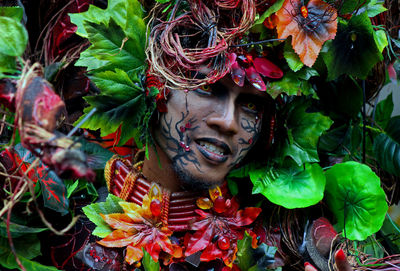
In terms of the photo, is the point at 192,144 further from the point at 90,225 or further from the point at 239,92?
the point at 90,225

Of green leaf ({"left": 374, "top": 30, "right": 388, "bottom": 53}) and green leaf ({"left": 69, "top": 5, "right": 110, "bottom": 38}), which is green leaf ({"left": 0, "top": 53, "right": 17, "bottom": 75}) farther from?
green leaf ({"left": 374, "top": 30, "right": 388, "bottom": 53})

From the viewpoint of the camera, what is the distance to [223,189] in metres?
1.16

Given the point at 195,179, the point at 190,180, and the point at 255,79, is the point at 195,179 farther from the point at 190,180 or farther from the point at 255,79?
the point at 255,79

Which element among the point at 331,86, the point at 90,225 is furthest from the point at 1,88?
the point at 331,86

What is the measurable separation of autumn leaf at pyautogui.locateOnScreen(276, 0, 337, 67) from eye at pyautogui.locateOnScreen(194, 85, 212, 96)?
7.6 inches

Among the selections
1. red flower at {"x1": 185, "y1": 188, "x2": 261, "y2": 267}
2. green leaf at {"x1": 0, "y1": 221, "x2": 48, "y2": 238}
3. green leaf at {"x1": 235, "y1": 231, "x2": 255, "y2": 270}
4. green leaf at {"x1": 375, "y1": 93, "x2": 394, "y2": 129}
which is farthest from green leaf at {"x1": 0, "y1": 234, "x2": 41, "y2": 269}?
green leaf at {"x1": 375, "y1": 93, "x2": 394, "y2": 129}

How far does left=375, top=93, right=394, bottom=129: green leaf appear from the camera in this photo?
4.85 ft

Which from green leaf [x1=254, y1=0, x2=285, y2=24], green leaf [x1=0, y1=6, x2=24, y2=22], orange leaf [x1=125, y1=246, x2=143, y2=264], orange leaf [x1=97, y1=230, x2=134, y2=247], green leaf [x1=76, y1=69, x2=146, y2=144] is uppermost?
green leaf [x1=254, y1=0, x2=285, y2=24]

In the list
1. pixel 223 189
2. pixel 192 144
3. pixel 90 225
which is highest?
pixel 192 144

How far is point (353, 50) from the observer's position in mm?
1121

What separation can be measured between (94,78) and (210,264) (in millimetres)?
505

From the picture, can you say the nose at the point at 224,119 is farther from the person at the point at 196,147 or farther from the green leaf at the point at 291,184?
the green leaf at the point at 291,184

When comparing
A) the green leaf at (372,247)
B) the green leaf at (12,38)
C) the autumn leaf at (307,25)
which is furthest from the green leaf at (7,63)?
the green leaf at (372,247)

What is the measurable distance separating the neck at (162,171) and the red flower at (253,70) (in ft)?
0.86
